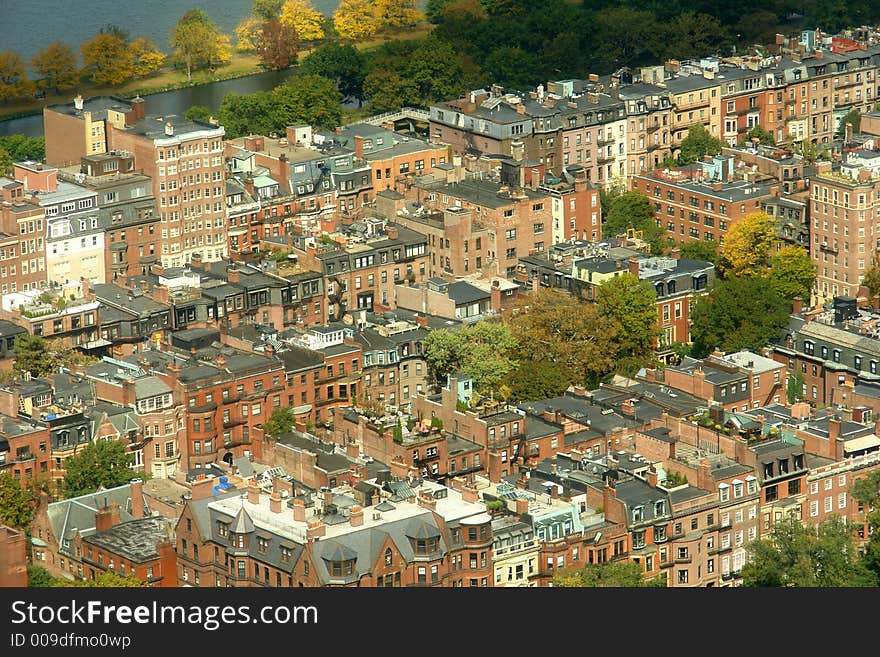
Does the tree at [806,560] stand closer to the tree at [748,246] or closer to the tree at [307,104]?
the tree at [748,246]

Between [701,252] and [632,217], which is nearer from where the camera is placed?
[701,252]

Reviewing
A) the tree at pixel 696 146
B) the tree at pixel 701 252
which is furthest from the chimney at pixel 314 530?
the tree at pixel 696 146

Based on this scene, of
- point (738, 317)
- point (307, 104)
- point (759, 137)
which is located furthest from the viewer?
point (307, 104)

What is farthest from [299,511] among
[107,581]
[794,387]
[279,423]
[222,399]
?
[794,387]

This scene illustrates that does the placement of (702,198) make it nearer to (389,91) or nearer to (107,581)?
(389,91)

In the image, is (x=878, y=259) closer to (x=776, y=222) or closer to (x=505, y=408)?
(x=776, y=222)

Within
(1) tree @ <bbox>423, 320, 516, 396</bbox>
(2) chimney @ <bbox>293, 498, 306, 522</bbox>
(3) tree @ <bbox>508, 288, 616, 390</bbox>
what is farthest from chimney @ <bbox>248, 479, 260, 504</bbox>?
(3) tree @ <bbox>508, 288, 616, 390</bbox>

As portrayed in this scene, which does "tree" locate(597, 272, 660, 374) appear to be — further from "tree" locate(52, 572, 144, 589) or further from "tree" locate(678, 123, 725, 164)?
"tree" locate(52, 572, 144, 589)
